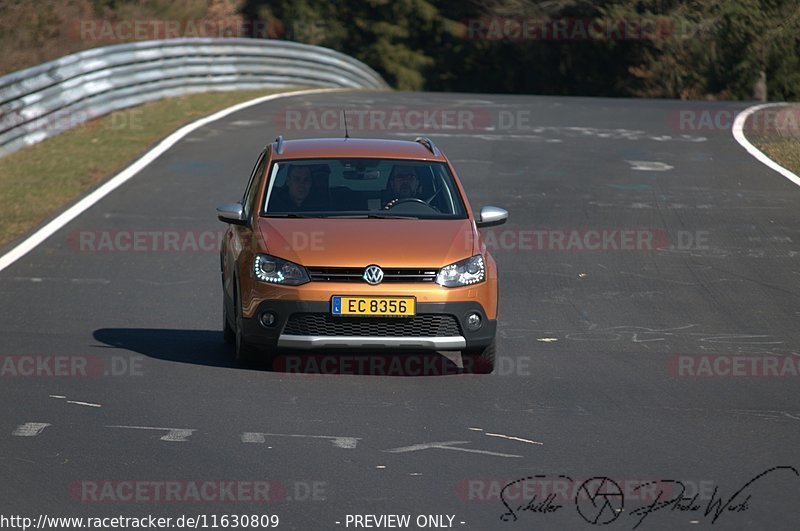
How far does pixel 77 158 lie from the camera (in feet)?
68.0

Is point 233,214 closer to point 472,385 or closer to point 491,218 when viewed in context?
point 491,218

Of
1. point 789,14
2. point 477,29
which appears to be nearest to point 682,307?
point 789,14

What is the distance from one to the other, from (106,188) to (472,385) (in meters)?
9.91

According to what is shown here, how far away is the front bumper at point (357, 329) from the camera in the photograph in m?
9.88

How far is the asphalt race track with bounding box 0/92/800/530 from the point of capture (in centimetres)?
717

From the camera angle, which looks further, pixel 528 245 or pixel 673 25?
pixel 673 25

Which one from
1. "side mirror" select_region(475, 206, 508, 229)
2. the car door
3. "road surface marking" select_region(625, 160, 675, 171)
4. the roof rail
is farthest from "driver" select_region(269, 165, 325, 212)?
"road surface marking" select_region(625, 160, 675, 171)

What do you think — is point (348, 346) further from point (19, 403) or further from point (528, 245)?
point (528, 245)

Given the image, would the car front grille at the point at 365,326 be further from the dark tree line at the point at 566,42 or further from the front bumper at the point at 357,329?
the dark tree line at the point at 566,42

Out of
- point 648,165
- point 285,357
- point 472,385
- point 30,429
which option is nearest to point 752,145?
point 648,165

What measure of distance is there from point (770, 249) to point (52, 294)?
785 cm

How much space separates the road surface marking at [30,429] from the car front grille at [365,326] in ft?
6.66

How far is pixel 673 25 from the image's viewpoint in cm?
4653

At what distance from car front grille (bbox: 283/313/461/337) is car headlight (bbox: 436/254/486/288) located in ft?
0.83
